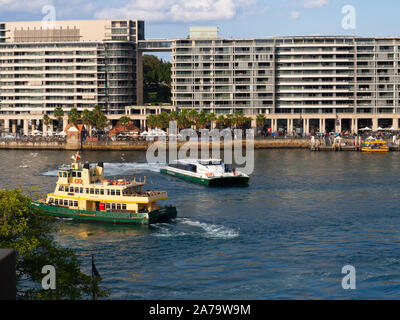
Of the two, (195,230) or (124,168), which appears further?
(124,168)

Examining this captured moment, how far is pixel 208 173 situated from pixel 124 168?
26.8 meters

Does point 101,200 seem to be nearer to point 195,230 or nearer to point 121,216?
point 121,216

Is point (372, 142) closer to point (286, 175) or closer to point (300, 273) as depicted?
point (286, 175)

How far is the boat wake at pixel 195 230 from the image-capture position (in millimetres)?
63125

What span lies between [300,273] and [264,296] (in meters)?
6.14

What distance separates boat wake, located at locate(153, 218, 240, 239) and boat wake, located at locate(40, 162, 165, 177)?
46649 mm

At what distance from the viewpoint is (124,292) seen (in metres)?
45.5

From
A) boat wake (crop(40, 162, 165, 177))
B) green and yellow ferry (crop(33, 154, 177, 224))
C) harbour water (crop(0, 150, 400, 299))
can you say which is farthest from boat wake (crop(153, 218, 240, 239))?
boat wake (crop(40, 162, 165, 177))

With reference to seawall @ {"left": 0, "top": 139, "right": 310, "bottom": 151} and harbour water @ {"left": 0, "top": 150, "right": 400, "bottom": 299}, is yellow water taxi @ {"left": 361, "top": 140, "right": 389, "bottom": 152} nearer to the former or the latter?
seawall @ {"left": 0, "top": 139, "right": 310, "bottom": 151}

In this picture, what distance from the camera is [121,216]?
7025cm

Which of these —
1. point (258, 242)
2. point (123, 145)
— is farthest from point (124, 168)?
point (258, 242)

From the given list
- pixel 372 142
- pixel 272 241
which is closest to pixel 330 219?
pixel 272 241

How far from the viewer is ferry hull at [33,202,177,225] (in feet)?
228
